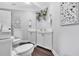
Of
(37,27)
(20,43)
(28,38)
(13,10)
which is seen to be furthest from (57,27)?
(13,10)

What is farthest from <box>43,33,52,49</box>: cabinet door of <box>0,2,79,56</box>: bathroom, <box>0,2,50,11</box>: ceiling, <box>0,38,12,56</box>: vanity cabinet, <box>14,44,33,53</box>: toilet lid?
<box>0,38,12,56</box>: vanity cabinet

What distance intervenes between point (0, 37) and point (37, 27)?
0.98 m

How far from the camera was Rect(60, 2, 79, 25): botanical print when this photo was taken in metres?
1.21

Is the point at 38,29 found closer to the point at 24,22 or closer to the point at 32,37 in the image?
the point at 32,37

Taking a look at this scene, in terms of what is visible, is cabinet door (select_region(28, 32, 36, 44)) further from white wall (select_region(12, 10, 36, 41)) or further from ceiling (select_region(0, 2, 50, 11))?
ceiling (select_region(0, 2, 50, 11))

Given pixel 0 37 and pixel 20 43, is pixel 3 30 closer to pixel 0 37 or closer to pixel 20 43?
pixel 0 37

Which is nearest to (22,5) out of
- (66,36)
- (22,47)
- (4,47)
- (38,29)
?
(38,29)

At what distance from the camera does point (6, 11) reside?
1440 millimetres

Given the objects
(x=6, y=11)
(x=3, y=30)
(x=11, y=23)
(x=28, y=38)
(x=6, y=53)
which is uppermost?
(x=6, y=11)

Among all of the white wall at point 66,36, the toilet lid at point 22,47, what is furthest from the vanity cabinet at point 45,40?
the toilet lid at point 22,47

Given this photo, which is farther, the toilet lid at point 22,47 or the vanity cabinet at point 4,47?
the toilet lid at point 22,47

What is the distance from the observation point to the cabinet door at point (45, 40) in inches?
78.2

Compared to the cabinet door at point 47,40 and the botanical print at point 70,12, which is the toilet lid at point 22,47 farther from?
the botanical print at point 70,12

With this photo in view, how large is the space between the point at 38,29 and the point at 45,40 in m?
0.31
